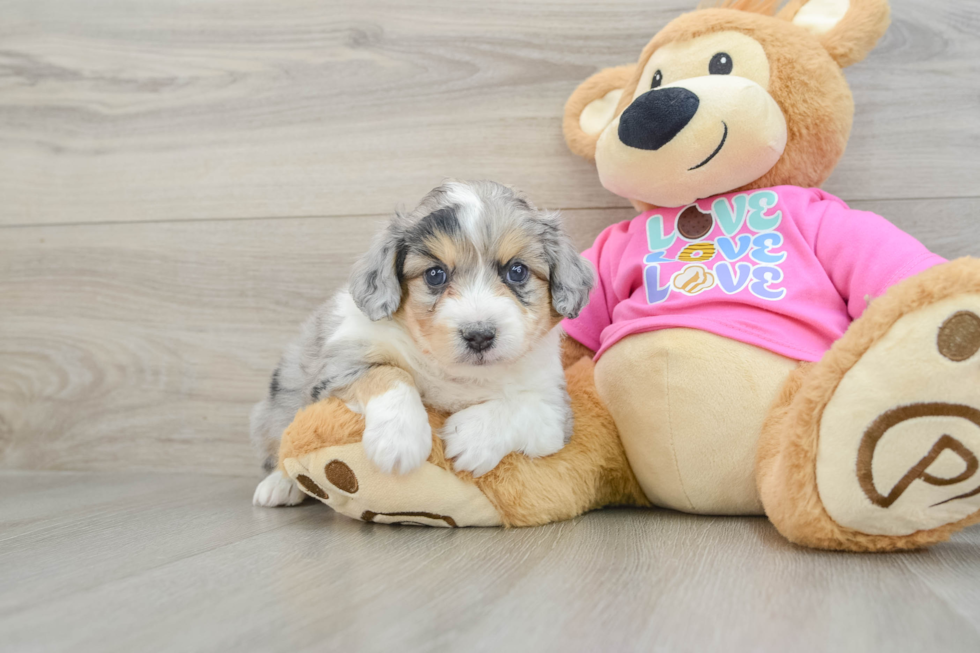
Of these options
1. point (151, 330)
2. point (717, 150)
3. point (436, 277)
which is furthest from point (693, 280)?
point (151, 330)

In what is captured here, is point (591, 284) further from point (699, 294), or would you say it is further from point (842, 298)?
point (842, 298)

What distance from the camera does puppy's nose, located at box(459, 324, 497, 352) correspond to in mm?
1555

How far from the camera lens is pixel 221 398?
107 inches

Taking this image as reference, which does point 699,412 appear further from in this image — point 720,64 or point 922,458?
point 720,64

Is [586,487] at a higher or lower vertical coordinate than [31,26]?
lower

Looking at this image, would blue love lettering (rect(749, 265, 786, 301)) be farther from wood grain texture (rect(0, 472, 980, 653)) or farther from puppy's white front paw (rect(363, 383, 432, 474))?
puppy's white front paw (rect(363, 383, 432, 474))

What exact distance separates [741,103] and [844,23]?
0.42m

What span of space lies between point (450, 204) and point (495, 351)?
43 cm

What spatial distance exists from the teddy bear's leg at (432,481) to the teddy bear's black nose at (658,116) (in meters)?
0.80

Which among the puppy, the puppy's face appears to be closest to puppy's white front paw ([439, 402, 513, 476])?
the puppy

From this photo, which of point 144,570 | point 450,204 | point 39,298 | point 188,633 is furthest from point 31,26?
point 188,633

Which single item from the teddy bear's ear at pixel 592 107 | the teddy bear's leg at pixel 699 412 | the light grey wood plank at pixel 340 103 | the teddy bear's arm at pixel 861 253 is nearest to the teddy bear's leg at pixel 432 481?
the teddy bear's leg at pixel 699 412

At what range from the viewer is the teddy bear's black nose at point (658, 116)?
5.92 feet

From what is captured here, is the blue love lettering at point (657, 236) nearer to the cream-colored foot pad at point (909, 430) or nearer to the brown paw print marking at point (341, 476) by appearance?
the cream-colored foot pad at point (909, 430)
